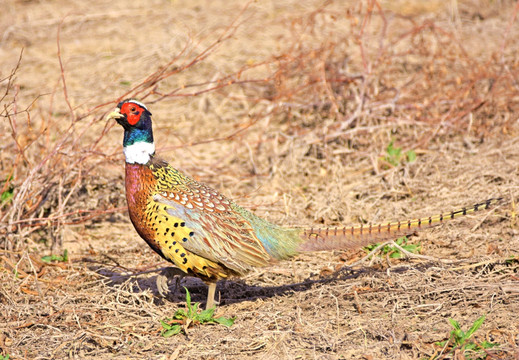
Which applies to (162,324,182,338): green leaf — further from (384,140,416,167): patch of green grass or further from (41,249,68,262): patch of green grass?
(384,140,416,167): patch of green grass

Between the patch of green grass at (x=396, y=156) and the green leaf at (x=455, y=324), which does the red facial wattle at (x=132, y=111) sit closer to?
the green leaf at (x=455, y=324)

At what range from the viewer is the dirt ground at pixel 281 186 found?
3.93 metres

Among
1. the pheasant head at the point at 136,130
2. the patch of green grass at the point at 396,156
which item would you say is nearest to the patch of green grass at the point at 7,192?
the pheasant head at the point at 136,130

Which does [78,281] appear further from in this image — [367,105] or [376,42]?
[376,42]

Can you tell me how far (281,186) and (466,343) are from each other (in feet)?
10.7

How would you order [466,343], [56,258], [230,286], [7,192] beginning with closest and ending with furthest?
[466,343] → [230,286] → [56,258] → [7,192]

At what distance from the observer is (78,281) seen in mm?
4875

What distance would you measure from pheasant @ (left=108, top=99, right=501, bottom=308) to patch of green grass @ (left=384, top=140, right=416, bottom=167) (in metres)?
2.40

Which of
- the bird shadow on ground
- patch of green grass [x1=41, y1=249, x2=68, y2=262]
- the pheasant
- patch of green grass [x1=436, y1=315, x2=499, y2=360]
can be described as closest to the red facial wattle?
the pheasant

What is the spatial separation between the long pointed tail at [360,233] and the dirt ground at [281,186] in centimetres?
35

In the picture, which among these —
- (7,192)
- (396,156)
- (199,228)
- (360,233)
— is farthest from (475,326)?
(7,192)

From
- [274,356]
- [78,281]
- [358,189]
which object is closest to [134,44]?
[358,189]

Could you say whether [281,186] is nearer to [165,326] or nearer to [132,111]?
[132,111]

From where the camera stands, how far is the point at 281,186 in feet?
21.3
